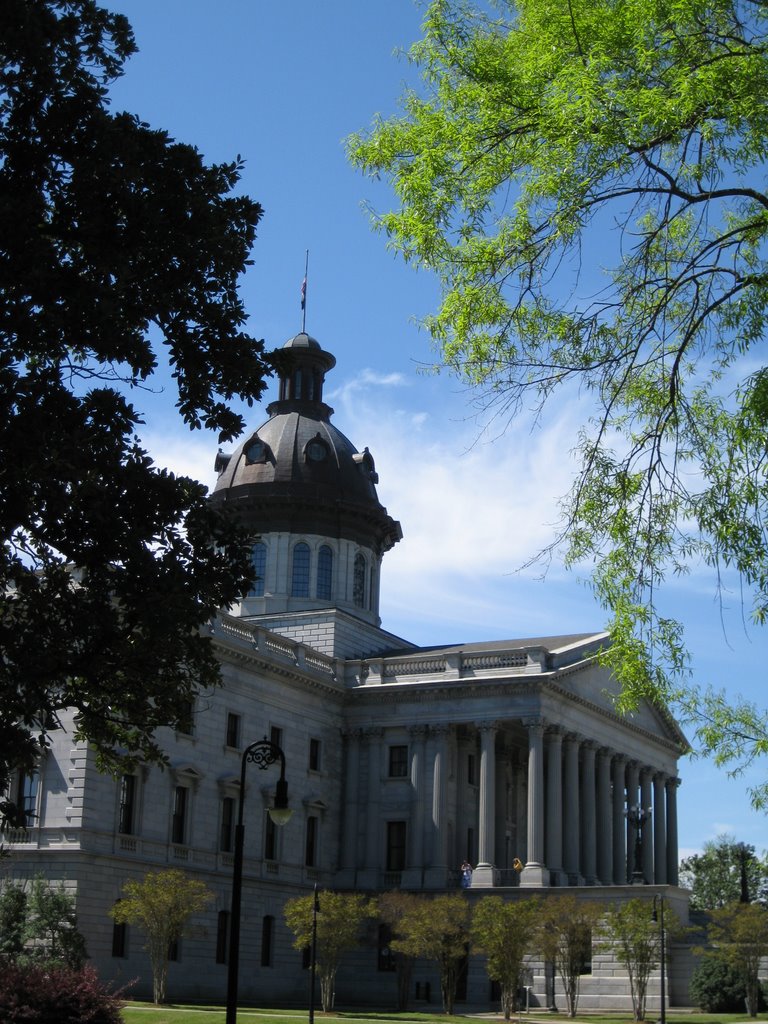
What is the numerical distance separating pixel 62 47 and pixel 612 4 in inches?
345

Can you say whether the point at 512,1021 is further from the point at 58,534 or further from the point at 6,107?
the point at 6,107

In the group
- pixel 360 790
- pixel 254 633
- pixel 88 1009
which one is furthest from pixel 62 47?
pixel 360 790

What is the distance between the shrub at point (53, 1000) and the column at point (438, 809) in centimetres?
4132

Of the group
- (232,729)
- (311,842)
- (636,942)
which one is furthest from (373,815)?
(636,942)

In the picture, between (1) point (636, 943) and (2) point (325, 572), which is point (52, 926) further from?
(2) point (325, 572)

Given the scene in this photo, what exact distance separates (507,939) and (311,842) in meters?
16.7

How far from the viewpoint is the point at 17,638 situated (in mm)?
21078

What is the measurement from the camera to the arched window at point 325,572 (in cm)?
7603

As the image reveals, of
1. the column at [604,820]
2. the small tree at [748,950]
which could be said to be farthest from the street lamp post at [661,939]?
the column at [604,820]

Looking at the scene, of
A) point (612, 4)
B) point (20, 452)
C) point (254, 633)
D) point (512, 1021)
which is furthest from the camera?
point (254, 633)

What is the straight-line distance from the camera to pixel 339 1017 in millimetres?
46781

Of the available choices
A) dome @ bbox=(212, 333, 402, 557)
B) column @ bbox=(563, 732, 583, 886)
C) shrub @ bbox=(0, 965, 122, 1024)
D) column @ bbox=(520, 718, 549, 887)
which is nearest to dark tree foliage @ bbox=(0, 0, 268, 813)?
shrub @ bbox=(0, 965, 122, 1024)

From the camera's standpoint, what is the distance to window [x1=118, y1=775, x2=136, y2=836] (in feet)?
179

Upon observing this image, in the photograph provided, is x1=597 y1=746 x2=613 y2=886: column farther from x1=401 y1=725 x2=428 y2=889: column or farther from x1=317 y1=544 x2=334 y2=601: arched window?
x1=317 y1=544 x2=334 y2=601: arched window
